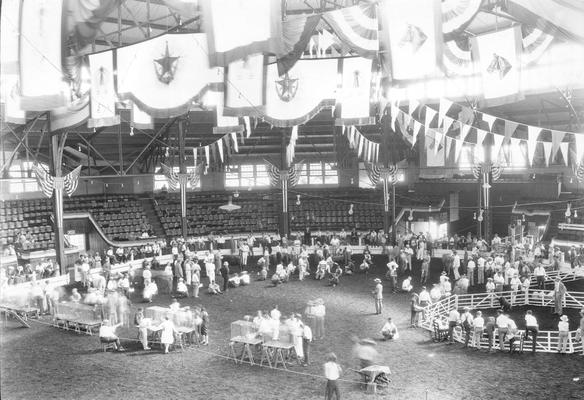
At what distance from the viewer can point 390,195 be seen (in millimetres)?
38812

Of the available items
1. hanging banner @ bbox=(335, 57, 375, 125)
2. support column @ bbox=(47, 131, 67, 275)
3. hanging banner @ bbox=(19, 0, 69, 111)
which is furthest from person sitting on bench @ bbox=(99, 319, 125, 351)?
support column @ bbox=(47, 131, 67, 275)

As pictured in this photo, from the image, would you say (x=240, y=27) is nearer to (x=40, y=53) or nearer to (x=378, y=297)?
(x=40, y=53)

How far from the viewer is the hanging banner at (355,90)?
16125 mm

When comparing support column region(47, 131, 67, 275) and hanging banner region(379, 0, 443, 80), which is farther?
support column region(47, 131, 67, 275)

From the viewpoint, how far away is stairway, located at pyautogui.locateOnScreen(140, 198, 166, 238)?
38.5 metres

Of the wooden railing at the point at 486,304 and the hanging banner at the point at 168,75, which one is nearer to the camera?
the hanging banner at the point at 168,75

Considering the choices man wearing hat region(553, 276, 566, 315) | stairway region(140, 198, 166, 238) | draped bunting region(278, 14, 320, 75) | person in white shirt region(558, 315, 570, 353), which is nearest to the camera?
draped bunting region(278, 14, 320, 75)

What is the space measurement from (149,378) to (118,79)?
7.67m

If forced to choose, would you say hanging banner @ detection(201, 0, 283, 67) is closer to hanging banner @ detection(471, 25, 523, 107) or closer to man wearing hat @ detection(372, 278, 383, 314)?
hanging banner @ detection(471, 25, 523, 107)

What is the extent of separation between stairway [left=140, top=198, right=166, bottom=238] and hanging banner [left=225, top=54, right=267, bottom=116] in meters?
25.9

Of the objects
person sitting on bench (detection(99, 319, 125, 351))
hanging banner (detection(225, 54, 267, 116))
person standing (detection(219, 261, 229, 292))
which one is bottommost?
person sitting on bench (detection(99, 319, 125, 351))

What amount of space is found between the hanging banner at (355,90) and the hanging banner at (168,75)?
4.13m

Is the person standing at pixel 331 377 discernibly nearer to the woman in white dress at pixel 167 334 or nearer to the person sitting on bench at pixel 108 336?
the woman in white dress at pixel 167 334

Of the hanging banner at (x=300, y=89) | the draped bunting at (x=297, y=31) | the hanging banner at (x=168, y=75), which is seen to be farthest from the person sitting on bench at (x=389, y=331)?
the hanging banner at (x=168, y=75)
